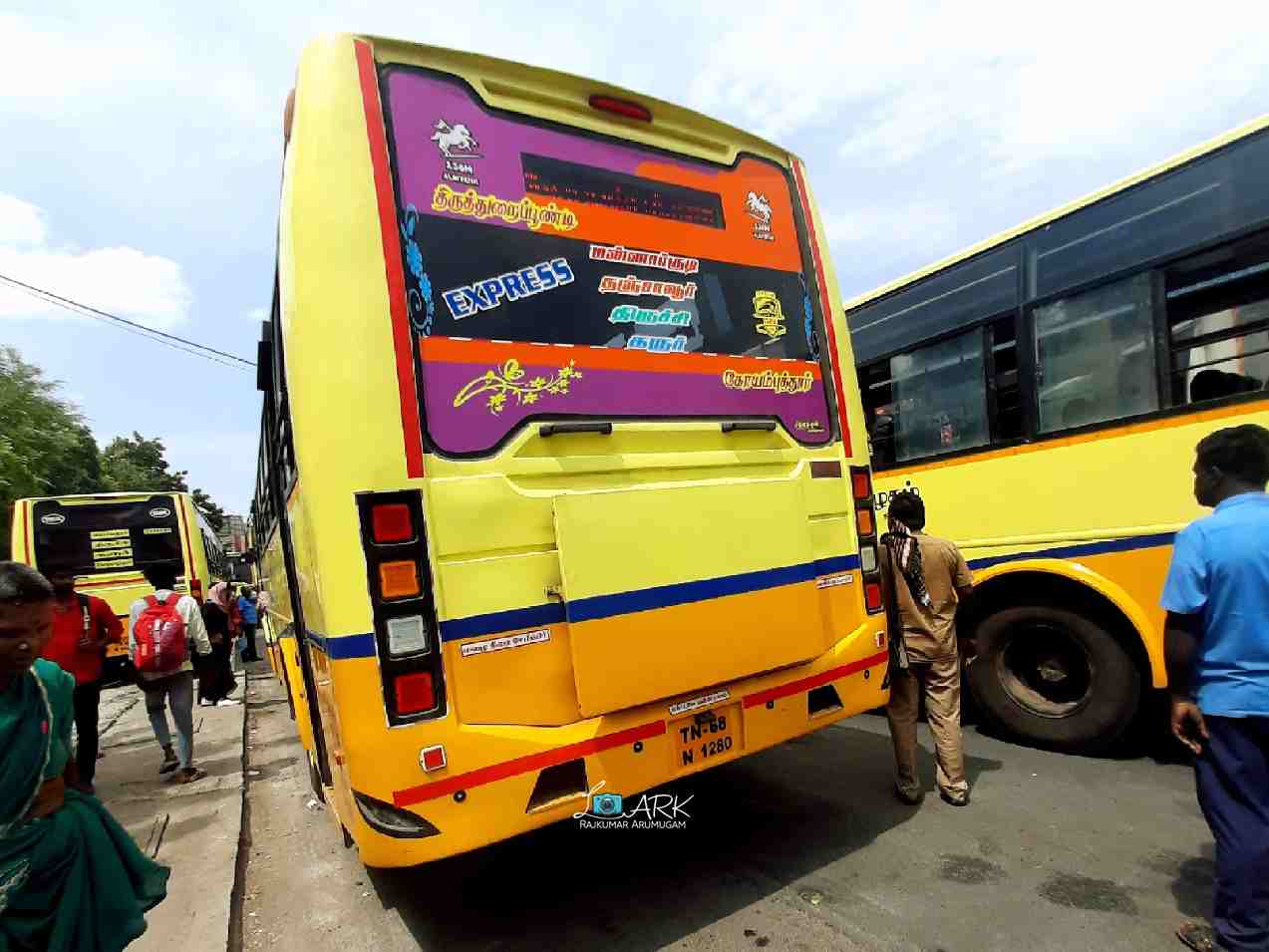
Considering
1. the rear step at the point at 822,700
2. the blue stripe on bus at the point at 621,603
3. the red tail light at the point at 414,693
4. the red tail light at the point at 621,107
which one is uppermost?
the red tail light at the point at 621,107

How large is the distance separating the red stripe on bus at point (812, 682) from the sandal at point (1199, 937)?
4.61 ft

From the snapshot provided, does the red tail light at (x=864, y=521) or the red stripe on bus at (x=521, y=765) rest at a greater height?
the red tail light at (x=864, y=521)

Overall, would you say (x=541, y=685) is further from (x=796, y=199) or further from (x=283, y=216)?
(x=796, y=199)

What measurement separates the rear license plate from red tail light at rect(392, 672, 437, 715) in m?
0.95

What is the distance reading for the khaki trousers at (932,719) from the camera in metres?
3.82

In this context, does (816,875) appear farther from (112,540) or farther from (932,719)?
(112,540)

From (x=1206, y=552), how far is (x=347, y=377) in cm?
281

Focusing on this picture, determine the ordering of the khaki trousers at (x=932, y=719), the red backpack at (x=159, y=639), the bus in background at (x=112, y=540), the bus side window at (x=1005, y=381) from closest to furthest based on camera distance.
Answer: the khaki trousers at (x=932, y=719), the bus side window at (x=1005, y=381), the red backpack at (x=159, y=639), the bus in background at (x=112, y=540)

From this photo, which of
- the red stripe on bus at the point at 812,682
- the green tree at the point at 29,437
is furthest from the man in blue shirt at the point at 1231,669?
the green tree at the point at 29,437

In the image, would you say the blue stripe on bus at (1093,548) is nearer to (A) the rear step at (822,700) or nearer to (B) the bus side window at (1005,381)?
(B) the bus side window at (1005,381)

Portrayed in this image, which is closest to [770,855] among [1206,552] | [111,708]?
[1206,552]

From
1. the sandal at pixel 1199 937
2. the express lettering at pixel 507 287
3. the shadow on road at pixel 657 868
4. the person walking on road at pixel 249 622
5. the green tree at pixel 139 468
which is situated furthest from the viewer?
the green tree at pixel 139 468

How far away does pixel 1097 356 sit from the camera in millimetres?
4324

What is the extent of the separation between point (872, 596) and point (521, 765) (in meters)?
1.93
